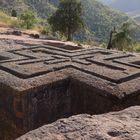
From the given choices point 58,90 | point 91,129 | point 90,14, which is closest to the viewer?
point 91,129

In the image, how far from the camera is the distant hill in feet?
204

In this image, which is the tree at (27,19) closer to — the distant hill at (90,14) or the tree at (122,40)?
the tree at (122,40)

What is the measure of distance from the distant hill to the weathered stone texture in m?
49.2

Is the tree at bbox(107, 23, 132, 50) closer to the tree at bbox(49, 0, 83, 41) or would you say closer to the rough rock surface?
the tree at bbox(49, 0, 83, 41)

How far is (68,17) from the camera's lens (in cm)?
2725

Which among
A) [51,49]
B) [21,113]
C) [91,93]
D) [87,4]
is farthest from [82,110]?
[87,4]

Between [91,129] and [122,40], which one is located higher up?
[91,129]

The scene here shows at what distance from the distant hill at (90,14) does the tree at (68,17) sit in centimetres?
2943

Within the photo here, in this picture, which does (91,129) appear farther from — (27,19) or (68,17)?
(27,19)

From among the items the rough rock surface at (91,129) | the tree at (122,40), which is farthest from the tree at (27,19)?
the rough rock surface at (91,129)

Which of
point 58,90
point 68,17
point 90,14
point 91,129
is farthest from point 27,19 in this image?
point 90,14

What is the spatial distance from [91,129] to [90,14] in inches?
3179

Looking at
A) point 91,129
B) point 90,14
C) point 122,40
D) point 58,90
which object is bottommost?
point 122,40

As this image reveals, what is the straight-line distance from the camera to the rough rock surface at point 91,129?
9.17ft
